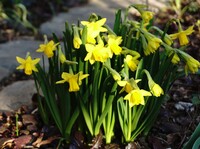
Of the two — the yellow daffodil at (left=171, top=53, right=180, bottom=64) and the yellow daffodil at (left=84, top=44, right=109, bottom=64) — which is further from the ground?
the yellow daffodil at (left=84, top=44, right=109, bottom=64)

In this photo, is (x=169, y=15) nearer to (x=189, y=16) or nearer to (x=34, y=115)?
(x=189, y=16)

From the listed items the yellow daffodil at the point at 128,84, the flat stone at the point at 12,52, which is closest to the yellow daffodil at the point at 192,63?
the yellow daffodil at the point at 128,84

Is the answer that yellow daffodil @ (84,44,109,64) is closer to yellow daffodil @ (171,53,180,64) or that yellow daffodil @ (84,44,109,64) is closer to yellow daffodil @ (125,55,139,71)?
yellow daffodil @ (125,55,139,71)

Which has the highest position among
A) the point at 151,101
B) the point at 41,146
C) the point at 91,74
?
the point at 91,74

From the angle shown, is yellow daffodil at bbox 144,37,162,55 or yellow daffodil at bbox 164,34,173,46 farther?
yellow daffodil at bbox 164,34,173,46

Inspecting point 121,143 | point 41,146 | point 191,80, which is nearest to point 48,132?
point 41,146

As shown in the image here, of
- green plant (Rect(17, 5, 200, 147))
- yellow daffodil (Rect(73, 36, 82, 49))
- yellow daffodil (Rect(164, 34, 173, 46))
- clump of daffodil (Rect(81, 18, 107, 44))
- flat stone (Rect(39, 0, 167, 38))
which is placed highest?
clump of daffodil (Rect(81, 18, 107, 44))

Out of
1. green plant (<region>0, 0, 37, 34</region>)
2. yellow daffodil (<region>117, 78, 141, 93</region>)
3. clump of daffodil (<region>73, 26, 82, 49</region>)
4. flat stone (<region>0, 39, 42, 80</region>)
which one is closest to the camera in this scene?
yellow daffodil (<region>117, 78, 141, 93</region>)

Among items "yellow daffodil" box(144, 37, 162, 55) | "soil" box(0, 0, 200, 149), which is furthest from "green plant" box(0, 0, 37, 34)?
"yellow daffodil" box(144, 37, 162, 55)

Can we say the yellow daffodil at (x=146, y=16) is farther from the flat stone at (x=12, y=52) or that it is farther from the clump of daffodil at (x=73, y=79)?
the flat stone at (x=12, y=52)
